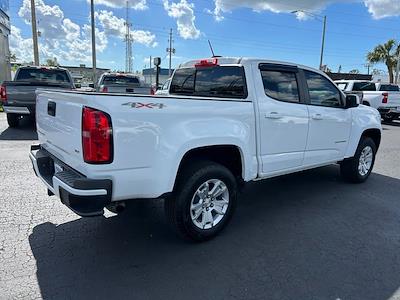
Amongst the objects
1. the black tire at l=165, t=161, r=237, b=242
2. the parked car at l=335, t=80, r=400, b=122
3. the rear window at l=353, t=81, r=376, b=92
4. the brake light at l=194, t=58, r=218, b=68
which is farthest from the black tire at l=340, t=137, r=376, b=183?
the rear window at l=353, t=81, r=376, b=92

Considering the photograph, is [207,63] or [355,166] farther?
[355,166]

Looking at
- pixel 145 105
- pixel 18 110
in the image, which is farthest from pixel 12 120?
pixel 145 105

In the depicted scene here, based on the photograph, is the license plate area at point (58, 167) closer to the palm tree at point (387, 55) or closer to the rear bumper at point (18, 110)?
the rear bumper at point (18, 110)

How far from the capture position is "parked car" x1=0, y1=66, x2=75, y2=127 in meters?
9.75

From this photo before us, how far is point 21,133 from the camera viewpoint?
9797 millimetres

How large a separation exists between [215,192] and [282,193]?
6.63 feet

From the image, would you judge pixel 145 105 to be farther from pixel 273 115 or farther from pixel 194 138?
pixel 273 115

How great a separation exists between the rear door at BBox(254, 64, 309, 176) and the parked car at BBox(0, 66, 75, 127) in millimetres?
7646

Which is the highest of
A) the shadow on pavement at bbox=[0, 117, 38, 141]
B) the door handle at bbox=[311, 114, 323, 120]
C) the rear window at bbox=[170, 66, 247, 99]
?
the rear window at bbox=[170, 66, 247, 99]

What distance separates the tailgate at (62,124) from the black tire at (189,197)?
38.3 inches

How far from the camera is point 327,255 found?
3.53m

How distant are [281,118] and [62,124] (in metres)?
2.48

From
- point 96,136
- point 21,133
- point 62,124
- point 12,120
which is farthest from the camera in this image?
point 12,120

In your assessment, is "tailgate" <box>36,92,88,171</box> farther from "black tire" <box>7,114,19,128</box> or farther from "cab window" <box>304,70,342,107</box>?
"black tire" <box>7,114,19,128</box>
